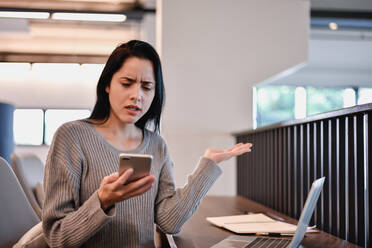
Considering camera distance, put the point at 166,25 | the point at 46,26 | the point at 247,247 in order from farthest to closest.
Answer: the point at 46,26
the point at 166,25
the point at 247,247

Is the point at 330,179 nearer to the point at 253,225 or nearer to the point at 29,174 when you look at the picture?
the point at 253,225

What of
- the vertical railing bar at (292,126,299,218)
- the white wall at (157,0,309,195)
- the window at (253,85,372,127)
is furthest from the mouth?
the window at (253,85,372,127)

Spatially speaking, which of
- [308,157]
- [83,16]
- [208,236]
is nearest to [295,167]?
[308,157]

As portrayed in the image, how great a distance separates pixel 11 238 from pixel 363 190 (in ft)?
4.01

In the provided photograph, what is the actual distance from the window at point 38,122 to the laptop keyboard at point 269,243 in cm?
860

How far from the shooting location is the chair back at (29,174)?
8.52 ft

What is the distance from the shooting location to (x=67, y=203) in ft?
4.35

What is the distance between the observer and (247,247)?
4.64 feet

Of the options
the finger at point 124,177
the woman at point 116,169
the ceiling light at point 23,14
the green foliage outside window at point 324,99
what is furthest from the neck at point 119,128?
the green foliage outside window at point 324,99

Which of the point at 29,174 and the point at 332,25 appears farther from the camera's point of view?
the point at 332,25

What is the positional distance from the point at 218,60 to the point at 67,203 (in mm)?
4007

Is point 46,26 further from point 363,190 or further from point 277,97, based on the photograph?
point 363,190

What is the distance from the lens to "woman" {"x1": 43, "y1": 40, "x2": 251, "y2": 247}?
129 centimetres

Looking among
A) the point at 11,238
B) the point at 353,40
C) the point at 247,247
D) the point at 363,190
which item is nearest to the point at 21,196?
the point at 11,238
